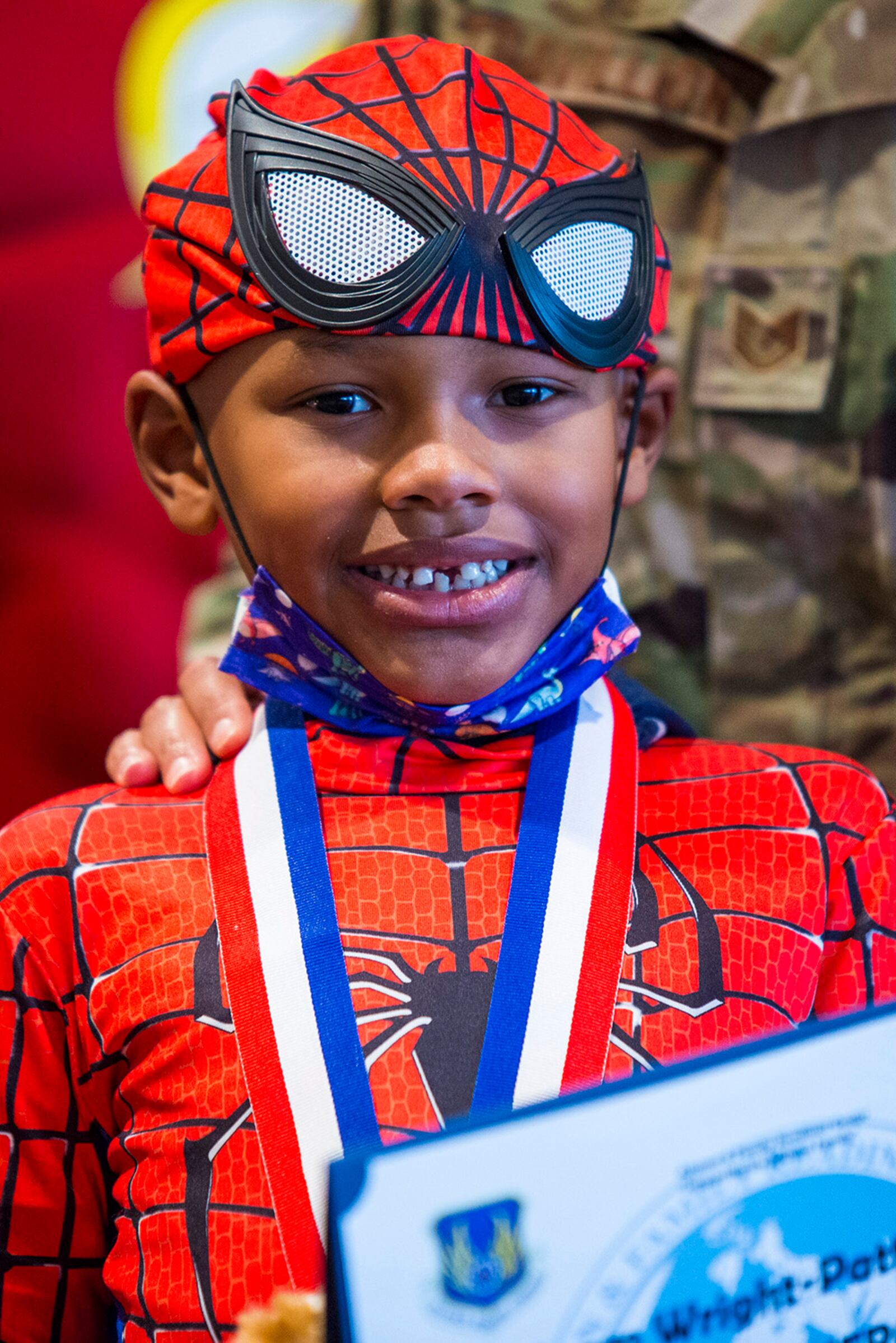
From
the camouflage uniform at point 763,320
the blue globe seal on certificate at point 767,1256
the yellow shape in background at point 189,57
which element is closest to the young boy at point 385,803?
the blue globe seal on certificate at point 767,1256

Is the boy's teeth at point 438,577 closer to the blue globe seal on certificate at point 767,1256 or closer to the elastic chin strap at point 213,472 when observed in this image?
the elastic chin strap at point 213,472

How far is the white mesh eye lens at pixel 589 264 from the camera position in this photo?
45.6 inches

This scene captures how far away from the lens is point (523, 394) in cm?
118

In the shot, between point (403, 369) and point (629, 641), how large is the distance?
35 centimetres

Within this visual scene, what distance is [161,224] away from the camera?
1.25 metres

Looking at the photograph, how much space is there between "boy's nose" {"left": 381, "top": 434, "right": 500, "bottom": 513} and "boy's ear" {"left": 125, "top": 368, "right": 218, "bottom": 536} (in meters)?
0.27

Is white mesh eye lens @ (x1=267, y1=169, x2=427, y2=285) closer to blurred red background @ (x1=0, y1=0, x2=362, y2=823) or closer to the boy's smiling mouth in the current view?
the boy's smiling mouth

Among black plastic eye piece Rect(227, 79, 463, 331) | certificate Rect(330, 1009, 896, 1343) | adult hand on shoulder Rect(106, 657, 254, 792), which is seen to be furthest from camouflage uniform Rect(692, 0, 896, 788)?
certificate Rect(330, 1009, 896, 1343)

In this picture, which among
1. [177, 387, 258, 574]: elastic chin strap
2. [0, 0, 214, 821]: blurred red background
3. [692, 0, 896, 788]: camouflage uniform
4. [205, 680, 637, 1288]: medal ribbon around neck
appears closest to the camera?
[205, 680, 637, 1288]: medal ribbon around neck

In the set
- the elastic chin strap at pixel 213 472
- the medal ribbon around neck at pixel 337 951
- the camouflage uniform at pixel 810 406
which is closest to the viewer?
the medal ribbon around neck at pixel 337 951

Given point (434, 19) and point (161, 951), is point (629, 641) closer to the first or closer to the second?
point (161, 951)

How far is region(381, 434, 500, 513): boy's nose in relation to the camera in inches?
42.9

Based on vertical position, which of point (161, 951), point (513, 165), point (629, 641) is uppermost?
point (513, 165)

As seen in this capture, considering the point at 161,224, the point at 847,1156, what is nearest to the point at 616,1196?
the point at 847,1156
